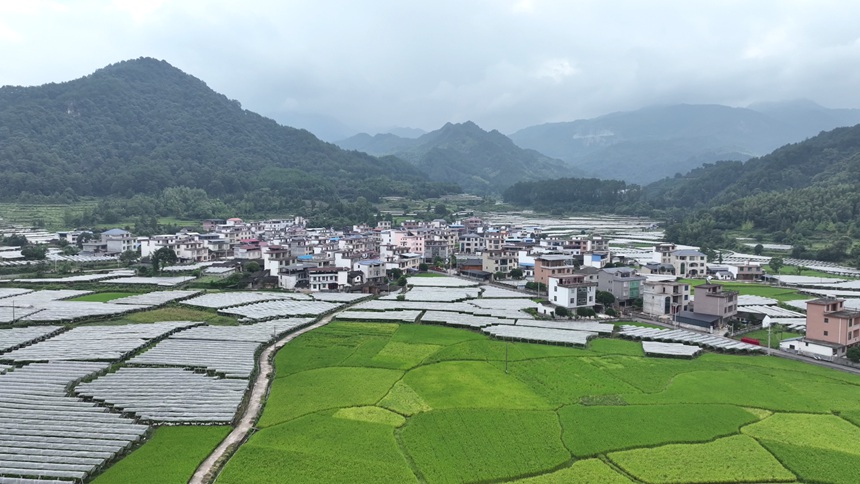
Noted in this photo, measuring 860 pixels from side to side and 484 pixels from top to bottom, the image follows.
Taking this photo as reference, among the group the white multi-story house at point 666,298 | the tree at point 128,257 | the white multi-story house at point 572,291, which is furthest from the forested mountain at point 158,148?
the white multi-story house at point 666,298

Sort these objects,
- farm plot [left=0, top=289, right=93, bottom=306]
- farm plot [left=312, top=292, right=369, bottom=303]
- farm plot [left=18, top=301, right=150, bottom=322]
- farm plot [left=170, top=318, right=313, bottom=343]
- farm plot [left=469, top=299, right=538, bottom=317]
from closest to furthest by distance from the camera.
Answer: farm plot [left=170, top=318, right=313, bottom=343] < farm plot [left=18, top=301, right=150, bottom=322] < farm plot [left=0, top=289, right=93, bottom=306] < farm plot [left=469, top=299, right=538, bottom=317] < farm plot [left=312, top=292, right=369, bottom=303]

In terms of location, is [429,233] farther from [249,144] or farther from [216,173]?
[249,144]

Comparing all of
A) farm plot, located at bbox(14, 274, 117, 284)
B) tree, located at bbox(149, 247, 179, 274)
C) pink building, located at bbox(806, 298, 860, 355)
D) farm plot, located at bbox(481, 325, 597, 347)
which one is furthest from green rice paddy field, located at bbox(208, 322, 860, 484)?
tree, located at bbox(149, 247, 179, 274)

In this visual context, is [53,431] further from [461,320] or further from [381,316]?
[461,320]

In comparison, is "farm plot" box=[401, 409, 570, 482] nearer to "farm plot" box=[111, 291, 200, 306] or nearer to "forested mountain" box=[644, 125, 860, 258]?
"farm plot" box=[111, 291, 200, 306]

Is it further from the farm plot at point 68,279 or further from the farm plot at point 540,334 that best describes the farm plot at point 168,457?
the farm plot at point 68,279

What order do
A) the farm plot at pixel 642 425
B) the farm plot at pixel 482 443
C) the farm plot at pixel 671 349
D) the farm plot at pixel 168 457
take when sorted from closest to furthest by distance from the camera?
the farm plot at pixel 168 457 < the farm plot at pixel 482 443 < the farm plot at pixel 642 425 < the farm plot at pixel 671 349

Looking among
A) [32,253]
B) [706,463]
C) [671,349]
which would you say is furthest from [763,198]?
[32,253]

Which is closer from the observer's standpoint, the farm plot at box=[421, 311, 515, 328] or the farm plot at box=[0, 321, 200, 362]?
the farm plot at box=[0, 321, 200, 362]
